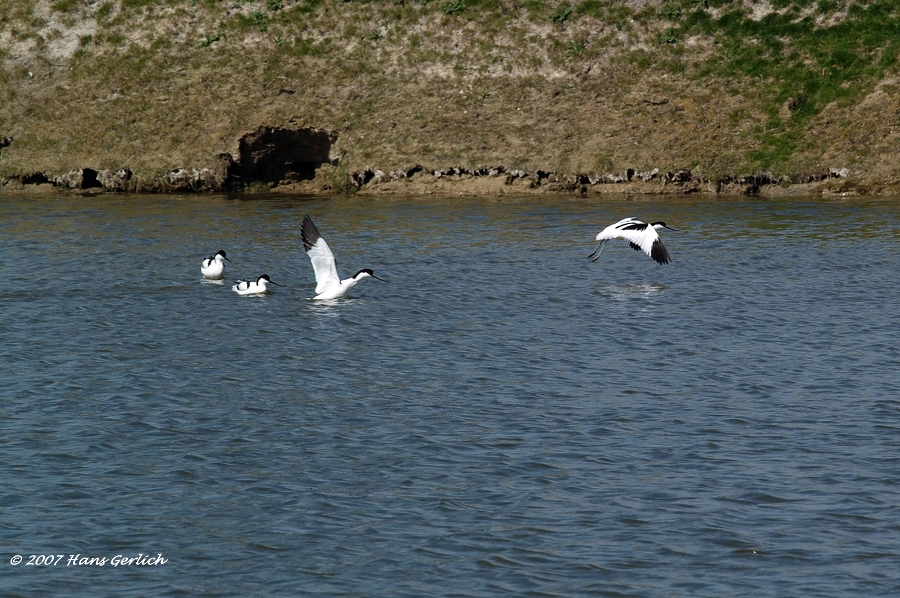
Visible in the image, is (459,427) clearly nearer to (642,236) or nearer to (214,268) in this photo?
(214,268)

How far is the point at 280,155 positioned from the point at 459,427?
28469 mm

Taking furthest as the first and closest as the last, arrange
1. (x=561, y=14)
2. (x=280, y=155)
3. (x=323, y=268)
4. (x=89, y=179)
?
(x=561, y=14) < (x=280, y=155) < (x=89, y=179) < (x=323, y=268)

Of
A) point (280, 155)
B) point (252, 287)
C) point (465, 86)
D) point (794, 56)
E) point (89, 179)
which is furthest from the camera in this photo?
point (465, 86)

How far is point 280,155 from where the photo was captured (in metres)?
39.8

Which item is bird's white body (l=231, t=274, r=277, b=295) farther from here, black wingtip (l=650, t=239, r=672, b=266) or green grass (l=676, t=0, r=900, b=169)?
green grass (l=676, t=0, r=900, b=169)

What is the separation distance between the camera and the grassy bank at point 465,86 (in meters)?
36.8

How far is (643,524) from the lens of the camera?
387 inches

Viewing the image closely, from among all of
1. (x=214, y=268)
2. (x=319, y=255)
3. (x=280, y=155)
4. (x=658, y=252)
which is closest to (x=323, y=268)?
(x=319, y=255)

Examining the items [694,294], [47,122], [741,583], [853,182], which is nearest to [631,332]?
[694,294]

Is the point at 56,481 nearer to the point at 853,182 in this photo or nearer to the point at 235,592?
the point at 235,592

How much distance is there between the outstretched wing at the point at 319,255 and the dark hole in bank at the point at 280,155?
732 inches

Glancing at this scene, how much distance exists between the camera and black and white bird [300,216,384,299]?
20578 mm

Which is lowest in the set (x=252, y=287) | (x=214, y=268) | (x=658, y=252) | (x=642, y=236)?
(x=252, y=287)

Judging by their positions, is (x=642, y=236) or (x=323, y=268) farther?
(x=642, y=236)
